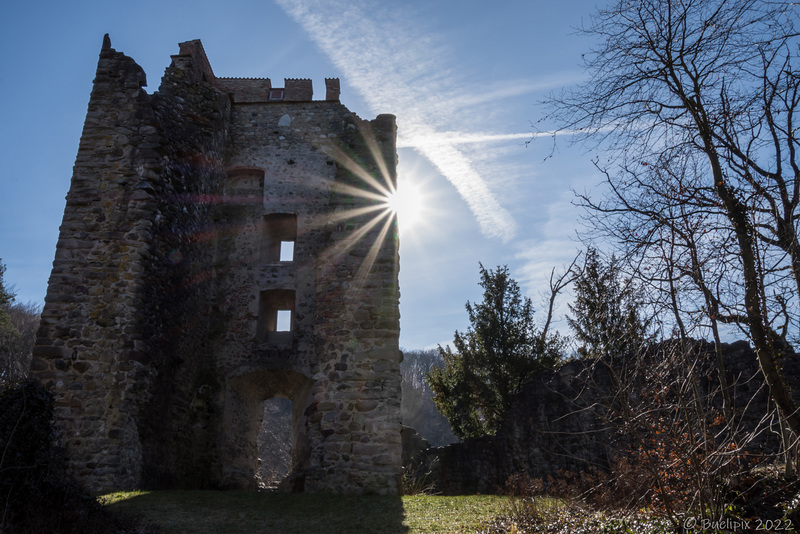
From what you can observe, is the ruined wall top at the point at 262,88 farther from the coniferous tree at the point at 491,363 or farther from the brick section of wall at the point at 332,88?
the coniferous tree at the point at 491,363

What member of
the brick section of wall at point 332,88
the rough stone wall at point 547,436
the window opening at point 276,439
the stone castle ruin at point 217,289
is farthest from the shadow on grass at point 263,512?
the window opening at point 276,439

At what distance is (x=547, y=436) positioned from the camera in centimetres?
1250

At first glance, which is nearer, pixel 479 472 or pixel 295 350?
pixel 295 350

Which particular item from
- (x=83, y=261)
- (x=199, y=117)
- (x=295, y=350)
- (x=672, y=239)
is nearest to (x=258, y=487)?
(x=295, y=350)

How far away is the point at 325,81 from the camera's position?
13.6m

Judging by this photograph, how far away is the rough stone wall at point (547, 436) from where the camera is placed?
33.4 ft

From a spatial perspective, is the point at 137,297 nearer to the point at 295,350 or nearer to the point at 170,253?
the point at 170,253

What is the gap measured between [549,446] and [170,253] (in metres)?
9.12

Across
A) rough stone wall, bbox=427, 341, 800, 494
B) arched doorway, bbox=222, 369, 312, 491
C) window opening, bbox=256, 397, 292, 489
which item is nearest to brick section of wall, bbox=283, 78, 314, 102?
arched doorway, bbox=222, 369, 312, 491

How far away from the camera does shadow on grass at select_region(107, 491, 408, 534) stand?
616cm

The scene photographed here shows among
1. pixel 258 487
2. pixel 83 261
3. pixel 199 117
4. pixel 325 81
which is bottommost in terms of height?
pixel 258 487

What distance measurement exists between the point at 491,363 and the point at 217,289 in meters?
11.0

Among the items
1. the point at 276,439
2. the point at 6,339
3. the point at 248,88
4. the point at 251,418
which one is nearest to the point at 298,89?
the point at 248,88

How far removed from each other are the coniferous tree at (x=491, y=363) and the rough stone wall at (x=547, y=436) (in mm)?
Result: 4083
